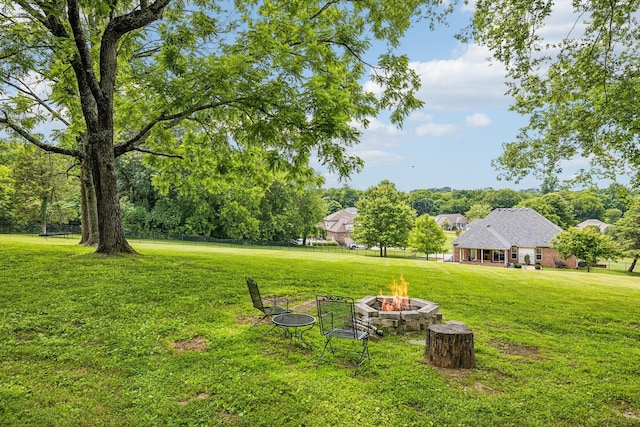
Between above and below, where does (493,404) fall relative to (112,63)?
below

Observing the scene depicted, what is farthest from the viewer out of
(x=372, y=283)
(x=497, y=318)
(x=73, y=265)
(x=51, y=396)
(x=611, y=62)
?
(x=372, y=283)

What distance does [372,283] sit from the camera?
12445 millimetres

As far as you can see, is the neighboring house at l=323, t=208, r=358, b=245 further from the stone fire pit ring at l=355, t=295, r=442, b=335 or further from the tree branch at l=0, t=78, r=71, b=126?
the stone fire pit ring at l=355, t=295, r=442, b=335

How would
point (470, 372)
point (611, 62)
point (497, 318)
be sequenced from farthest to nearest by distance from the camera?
point (611, 62) < point (497, 318) < point (470, 372)

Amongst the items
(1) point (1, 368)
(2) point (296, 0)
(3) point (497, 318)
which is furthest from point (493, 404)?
(2) point (296, 0)

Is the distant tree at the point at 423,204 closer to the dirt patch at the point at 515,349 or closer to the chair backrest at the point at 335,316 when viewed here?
the dirt patch at the point at 515,349

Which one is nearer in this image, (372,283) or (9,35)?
(9,35)

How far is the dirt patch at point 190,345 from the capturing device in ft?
18.9

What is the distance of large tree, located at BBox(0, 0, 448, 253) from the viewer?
9.66 metres

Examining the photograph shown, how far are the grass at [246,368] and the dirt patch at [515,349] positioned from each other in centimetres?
2

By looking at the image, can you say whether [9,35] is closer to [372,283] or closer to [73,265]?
[73,265]

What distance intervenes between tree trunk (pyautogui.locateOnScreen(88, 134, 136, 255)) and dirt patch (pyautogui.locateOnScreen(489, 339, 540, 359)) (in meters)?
11.7

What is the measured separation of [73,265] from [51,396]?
7719mm

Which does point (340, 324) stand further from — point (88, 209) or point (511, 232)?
point (511, 232)
